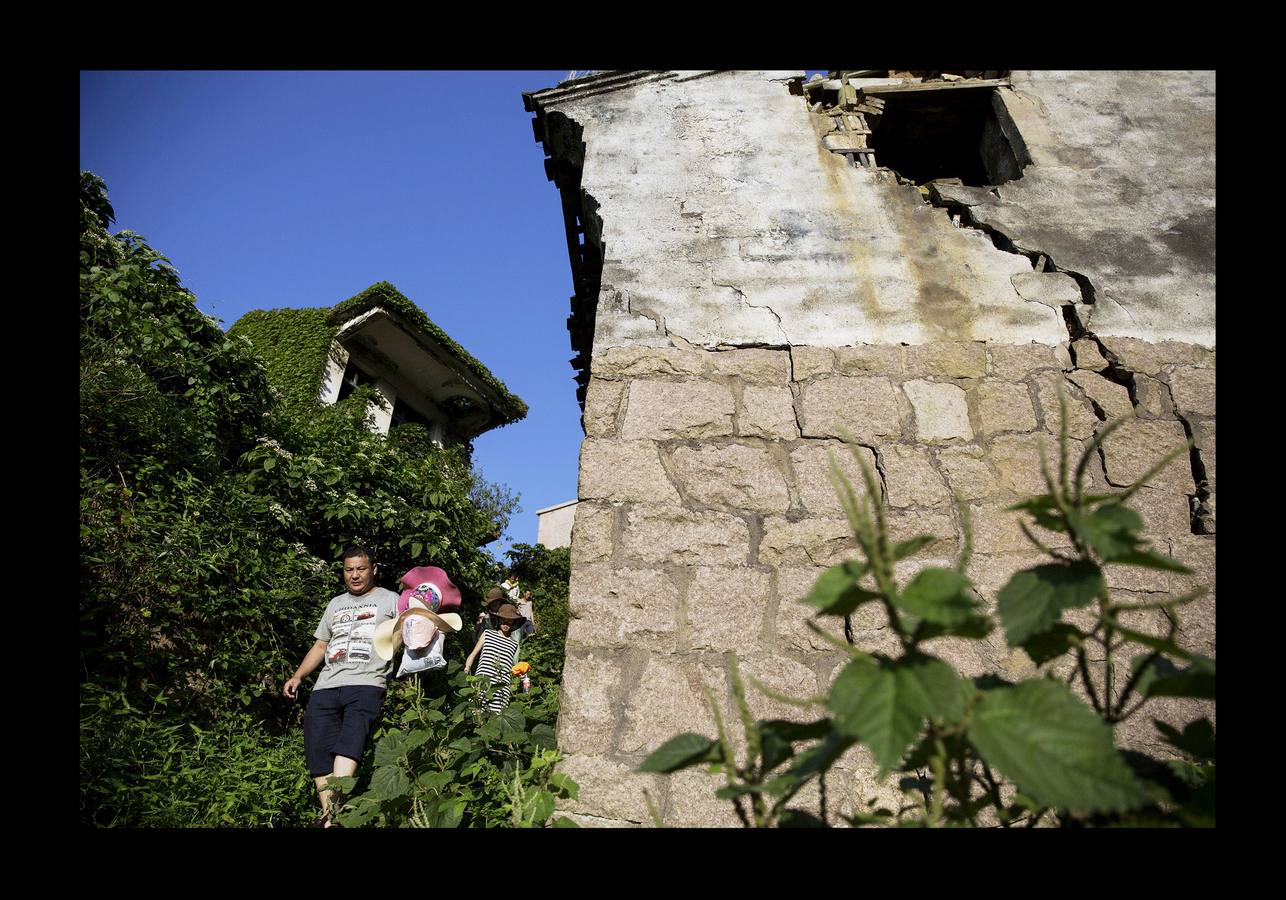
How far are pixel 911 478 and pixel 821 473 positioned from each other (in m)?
0.31

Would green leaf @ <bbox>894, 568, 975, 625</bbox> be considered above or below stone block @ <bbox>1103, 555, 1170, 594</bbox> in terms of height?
above

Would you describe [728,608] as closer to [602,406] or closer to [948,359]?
[602,406]

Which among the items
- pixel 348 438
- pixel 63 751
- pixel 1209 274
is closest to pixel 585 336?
pixel 348 438

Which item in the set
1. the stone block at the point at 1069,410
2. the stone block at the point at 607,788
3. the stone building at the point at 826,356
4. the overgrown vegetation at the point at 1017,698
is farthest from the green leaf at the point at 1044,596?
the stone block at the point at 1069,410

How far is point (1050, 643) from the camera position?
3.11ft

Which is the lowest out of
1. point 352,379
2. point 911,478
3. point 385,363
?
point 911,478

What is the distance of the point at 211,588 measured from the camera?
15.3 feet

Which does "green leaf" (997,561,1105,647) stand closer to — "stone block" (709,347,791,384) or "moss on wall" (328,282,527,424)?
"stone block" (709,347,791,384)

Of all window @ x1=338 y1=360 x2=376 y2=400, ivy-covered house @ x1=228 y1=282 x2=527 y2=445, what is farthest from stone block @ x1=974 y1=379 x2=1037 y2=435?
window @ x1=338 y1=360 x2=376 y2=400

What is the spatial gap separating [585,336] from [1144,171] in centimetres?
410

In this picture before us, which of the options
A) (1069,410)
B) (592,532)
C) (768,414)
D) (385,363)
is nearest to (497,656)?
(592,532)

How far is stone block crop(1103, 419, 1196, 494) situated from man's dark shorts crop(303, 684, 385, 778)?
3.24 metres

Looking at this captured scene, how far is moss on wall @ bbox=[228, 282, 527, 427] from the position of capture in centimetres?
1105

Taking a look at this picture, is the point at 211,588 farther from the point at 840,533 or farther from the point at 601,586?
the point at 840,533
